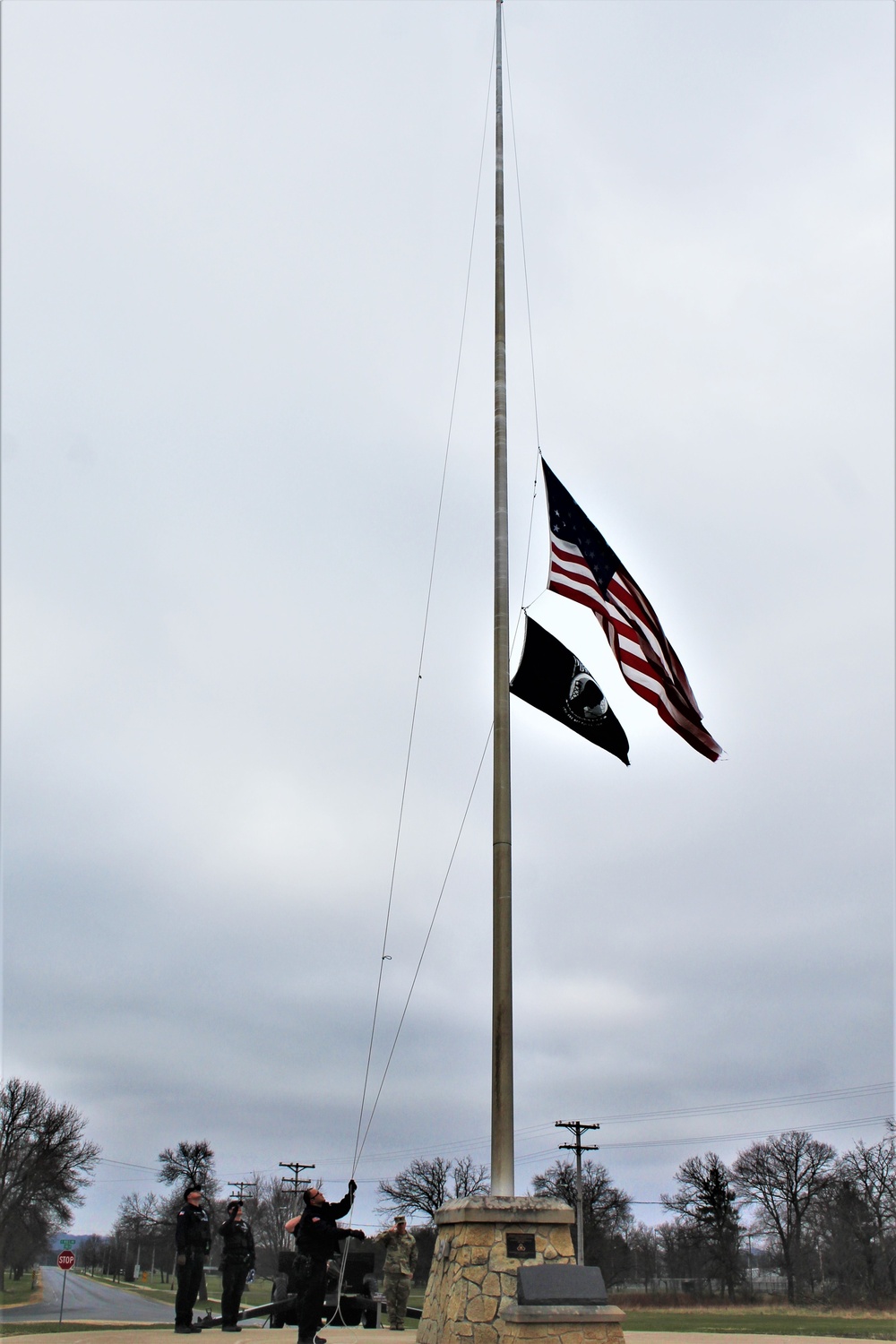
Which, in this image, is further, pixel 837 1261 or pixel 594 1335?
pixel 837 1261

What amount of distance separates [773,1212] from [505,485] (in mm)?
61851

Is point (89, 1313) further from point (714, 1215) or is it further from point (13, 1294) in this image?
point (714, 1215)

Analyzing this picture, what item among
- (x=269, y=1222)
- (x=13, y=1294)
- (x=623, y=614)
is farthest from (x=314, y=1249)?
(x=269, y=1222)

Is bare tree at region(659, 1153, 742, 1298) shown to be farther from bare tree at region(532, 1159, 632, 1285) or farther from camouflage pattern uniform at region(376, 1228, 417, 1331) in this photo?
camouflage pattern uniform at region(376, 1228, 417, 1331)

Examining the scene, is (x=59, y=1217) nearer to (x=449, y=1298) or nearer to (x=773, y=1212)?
(x=773, y=1212)

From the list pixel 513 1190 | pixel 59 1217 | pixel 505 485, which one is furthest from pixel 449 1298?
pixel 59 1217

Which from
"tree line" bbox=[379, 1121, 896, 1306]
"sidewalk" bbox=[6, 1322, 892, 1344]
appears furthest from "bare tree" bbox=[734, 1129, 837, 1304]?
"sidewalk" bbox=[6, 1322, 892, 1344]

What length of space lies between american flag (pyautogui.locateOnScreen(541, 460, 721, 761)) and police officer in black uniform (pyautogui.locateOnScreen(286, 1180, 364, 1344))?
20.1ft

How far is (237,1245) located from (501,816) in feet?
17.8

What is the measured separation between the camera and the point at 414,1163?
7956cm

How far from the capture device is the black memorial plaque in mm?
10008

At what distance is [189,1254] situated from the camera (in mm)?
11664

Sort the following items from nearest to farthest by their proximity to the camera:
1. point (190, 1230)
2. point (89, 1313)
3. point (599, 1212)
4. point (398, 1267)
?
point (190, 1230) < point (398, 1267) < point (89, 1313) < point (599, 1212)

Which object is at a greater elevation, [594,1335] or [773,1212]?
[594,1335]
